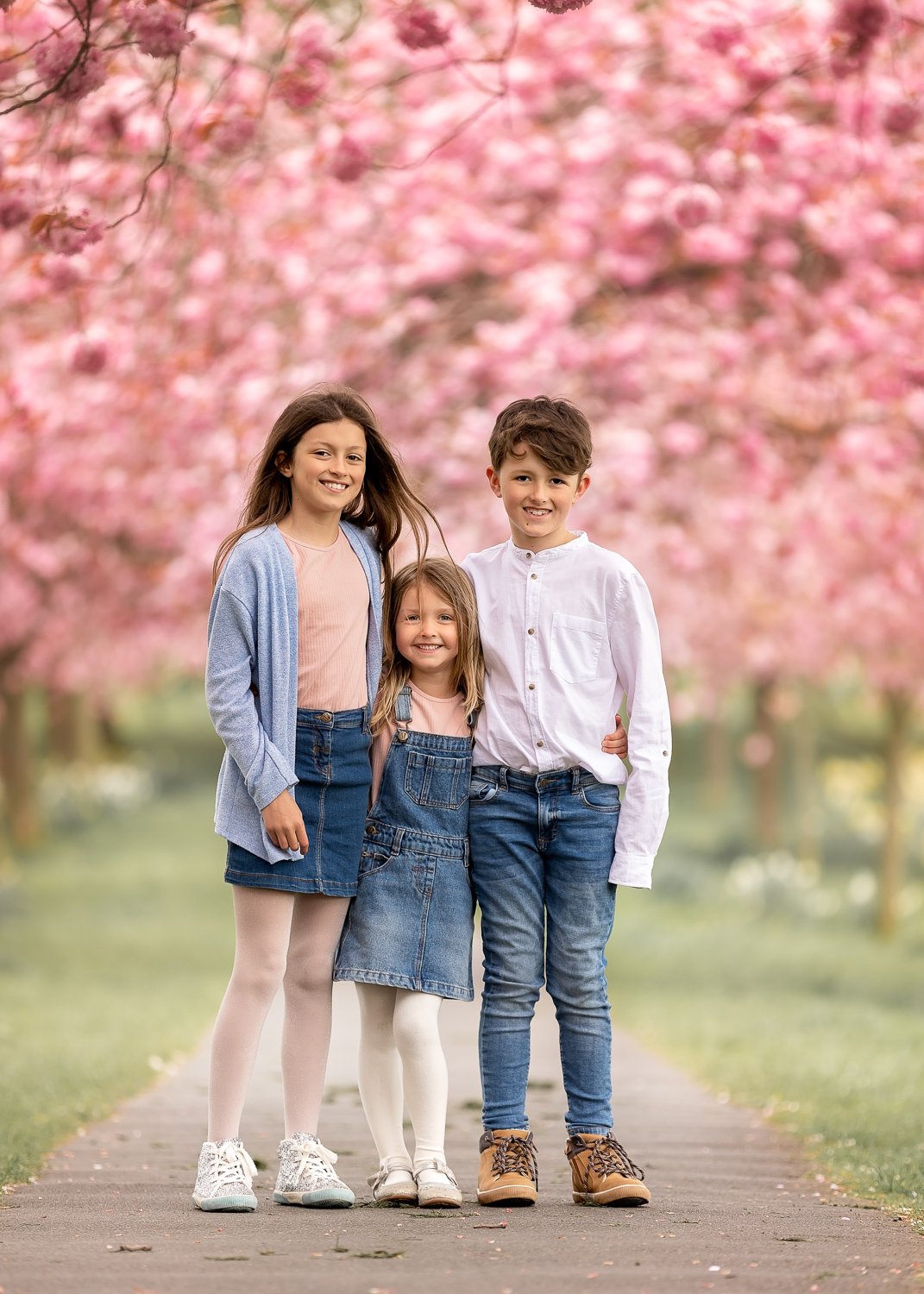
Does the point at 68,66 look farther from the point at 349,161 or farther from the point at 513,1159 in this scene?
the point at 513,1159

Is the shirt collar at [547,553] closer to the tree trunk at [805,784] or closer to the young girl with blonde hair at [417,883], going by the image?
the young girl with blonde hair at [417,883]

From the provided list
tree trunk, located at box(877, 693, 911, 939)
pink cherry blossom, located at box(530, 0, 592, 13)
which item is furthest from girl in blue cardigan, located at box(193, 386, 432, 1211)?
tree trunk, located at box(877, 693, 911, 939)

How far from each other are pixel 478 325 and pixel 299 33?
286 cm

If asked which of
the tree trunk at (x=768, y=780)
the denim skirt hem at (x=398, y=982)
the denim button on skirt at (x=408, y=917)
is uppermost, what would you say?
the tree trunk at (x=768, y=780)

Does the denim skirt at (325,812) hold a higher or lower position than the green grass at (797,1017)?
higher

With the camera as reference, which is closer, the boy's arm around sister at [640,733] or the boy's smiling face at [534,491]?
the boy's arm around sister at [640,733]

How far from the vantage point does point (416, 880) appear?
382 centimetres

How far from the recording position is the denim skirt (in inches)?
147

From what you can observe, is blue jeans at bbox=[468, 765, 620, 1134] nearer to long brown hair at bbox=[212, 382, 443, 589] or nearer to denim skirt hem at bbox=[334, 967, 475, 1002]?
denim skirt hem at bbox=[334, 967, 475, 1002]

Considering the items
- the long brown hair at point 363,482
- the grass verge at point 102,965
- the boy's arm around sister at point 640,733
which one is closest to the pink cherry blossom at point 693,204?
the long brown hair at point 363,482

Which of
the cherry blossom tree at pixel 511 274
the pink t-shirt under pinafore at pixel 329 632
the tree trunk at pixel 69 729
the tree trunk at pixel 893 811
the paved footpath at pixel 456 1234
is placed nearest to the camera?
the paved footpath at pixel 456 1234

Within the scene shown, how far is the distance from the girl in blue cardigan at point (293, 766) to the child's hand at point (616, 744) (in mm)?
561

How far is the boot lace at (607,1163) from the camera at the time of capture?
3.76 meters

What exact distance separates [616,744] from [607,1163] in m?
0.95
